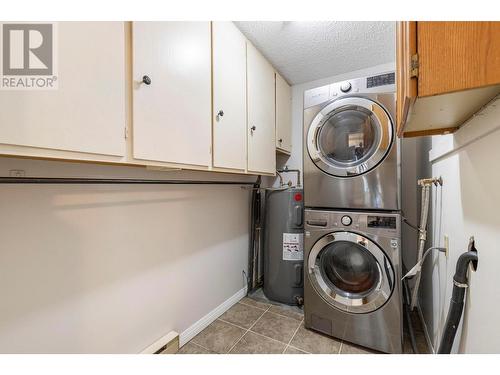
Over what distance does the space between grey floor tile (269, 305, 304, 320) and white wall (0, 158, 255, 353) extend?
23.2 inches

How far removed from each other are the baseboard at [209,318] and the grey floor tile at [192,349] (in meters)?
0.03

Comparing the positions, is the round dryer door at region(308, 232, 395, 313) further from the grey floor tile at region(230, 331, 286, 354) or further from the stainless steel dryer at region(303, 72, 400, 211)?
the grey floor tile at region(230, 331, 286, 354)

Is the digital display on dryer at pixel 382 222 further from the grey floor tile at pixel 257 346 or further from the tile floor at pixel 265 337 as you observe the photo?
the grey floor tile at pixel 257 346

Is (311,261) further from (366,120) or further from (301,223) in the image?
(366,120)

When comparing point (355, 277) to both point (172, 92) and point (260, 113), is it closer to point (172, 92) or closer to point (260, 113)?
point (260, 113)

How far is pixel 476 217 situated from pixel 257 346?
4.67ft

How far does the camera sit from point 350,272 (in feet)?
5.06

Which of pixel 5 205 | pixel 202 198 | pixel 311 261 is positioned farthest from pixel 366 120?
pixel 5 205

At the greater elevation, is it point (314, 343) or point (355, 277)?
point (355, 277)

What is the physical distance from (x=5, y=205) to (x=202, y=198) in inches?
40.9

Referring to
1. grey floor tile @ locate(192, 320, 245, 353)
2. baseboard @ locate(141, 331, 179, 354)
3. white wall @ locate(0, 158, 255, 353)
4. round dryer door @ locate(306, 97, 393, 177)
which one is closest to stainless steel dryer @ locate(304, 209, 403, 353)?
round dryer door @ locate(306, 97, 393, 177)

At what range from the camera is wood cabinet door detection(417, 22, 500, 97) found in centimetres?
46

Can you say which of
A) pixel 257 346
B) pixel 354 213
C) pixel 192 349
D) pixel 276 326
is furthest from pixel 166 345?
pixel 354 213

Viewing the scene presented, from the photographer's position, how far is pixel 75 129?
27.4 inches
